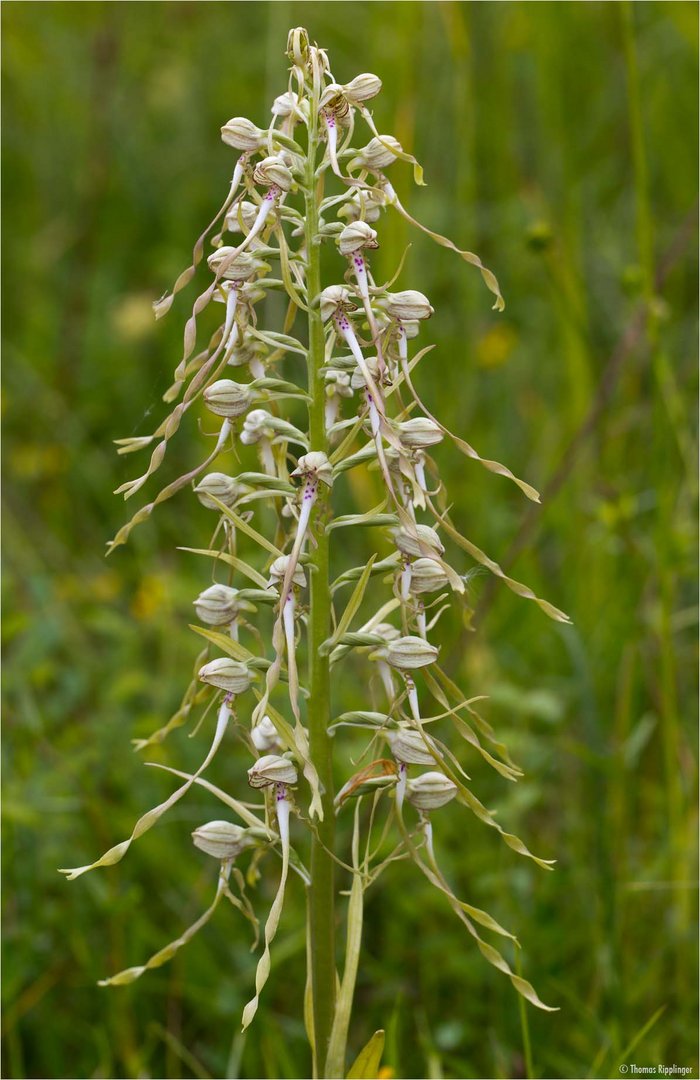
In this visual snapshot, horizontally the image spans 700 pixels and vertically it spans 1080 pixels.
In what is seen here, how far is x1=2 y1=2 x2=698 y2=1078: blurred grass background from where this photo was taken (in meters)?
2.18

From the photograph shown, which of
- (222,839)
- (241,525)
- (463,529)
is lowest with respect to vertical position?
(463,529)

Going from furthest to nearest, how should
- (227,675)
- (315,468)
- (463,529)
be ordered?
(463,529), (227,675), (315,468)

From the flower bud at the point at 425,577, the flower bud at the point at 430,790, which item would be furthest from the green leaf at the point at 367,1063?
the flower bud at the point at 425,577

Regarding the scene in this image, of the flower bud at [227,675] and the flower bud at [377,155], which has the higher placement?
the flower bud at [377,155]

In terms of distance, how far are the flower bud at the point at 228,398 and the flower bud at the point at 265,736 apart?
1.36 feet

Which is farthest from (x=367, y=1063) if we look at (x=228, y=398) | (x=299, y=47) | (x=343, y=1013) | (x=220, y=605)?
(x=299, y=47)

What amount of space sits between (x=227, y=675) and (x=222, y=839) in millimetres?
223

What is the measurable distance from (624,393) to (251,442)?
223 cm

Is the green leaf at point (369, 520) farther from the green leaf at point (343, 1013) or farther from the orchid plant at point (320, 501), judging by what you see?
the green leaf at point (343, 1013)

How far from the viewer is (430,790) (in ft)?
5.08

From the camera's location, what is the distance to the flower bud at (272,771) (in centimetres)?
144

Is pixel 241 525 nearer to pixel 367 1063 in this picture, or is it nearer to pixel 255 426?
pixel 255 426

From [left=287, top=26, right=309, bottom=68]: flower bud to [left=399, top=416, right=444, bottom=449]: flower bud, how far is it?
0.50 metres

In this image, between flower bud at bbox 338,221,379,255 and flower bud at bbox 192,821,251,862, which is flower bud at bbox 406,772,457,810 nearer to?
flower bud at bbox 192,821,251,862
